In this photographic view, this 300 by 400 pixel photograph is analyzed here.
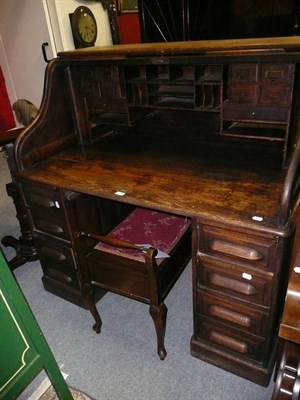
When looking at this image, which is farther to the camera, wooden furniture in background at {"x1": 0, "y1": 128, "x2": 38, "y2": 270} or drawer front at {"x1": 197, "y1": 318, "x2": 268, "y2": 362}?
wooden furniture in background at {"x1": 0, "y1": 128, "x2": 38, "y2": 270}

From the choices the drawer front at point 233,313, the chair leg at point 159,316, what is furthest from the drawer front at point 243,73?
the chair leg at point 159,316

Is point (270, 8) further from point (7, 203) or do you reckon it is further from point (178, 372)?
point (7, 203)

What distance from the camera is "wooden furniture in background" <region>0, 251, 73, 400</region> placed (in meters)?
0.90

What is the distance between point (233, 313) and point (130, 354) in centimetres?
57

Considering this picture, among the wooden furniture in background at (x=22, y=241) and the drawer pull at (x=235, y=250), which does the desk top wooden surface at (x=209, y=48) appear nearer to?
the drawer pull at (x=235, y=250)

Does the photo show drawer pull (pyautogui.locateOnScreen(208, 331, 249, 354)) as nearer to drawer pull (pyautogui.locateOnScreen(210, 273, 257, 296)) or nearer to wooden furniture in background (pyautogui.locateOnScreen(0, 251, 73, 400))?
drawer pull (pyautogui.locateOnScreen(210, 273, 257, 296))

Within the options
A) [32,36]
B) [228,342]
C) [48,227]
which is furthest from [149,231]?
[32,36]

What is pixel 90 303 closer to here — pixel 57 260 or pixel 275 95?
pixel 57 260

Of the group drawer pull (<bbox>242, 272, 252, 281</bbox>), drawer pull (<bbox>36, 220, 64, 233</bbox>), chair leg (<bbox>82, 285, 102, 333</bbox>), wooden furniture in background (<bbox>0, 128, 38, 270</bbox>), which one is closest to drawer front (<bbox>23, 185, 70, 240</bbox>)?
drawer pull (<bbox>36, 220, 64, 233</bbox>)

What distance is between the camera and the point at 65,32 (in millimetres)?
3191

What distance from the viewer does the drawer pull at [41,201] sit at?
4.99 feet

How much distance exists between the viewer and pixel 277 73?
4.00 ft

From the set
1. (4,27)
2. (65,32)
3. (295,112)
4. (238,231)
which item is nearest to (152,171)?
(238,231)

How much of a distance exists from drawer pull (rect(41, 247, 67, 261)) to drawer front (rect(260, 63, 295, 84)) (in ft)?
4.10
